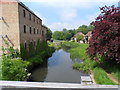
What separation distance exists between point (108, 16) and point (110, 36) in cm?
137

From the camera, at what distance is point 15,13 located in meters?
12.0

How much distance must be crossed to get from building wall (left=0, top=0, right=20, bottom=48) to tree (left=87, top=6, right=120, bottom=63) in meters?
8.13

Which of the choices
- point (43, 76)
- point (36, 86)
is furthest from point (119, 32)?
point (43, 76)

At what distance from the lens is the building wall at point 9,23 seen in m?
12.0

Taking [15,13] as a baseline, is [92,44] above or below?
below

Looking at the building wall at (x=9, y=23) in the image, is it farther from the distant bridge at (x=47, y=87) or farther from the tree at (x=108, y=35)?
the distant bridge at (x=47, y=87)

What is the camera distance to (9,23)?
477 inches

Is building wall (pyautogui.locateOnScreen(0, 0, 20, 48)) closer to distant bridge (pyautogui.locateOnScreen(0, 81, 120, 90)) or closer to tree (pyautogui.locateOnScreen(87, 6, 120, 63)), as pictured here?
tree (pyautogui.locateOnScreen(87, 6, 120, 63))

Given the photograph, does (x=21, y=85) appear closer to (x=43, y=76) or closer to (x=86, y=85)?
(x=86, y=85)

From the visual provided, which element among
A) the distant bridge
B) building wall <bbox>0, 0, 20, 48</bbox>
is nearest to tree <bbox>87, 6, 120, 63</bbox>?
the distant bridge

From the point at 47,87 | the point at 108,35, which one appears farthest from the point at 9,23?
the point at 47,87

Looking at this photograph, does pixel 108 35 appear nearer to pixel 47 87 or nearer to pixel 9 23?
pixel 47 87

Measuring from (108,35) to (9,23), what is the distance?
32.4 ft

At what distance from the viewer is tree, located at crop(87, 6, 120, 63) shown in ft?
22.2
